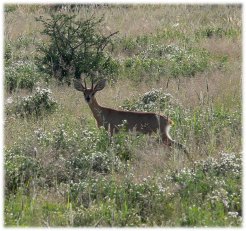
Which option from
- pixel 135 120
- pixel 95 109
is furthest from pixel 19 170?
pixel 95 109

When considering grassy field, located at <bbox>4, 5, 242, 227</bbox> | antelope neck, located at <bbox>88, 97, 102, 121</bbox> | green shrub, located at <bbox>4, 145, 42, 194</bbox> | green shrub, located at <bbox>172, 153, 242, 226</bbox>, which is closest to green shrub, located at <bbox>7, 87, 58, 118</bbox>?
grassy field, located at <bbox>4, 5, 242, 227</bbox>

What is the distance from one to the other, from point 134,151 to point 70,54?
193 inches

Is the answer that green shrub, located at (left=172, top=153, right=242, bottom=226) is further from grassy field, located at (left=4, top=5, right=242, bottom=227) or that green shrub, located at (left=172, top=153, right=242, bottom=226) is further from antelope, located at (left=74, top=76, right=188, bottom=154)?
antelope, located at (left=74, top=76, right=188, bottom=154)

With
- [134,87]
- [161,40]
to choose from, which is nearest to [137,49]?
[161,40]

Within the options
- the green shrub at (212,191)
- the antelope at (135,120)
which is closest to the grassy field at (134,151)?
the green shrub at (212,191)

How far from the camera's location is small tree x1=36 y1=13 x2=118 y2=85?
11891 mm

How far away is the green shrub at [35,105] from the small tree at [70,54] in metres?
1.97

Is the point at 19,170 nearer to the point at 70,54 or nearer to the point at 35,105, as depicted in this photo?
the point at 35,105

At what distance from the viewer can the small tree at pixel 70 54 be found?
11891 millimetres

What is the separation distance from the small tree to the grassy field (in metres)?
0.29

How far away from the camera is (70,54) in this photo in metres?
12.0

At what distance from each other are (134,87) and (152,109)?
5.87ft

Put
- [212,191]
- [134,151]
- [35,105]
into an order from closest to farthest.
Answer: [212,191], [134,151], [35,105]

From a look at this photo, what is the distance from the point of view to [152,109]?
30.7ft
